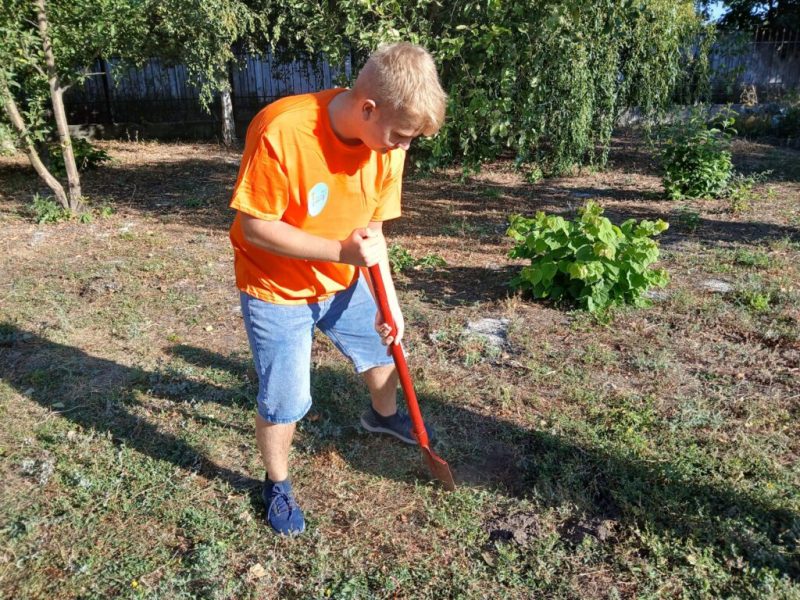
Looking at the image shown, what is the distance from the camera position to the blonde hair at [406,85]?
1705 mm

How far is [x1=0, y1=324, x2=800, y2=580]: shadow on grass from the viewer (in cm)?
232

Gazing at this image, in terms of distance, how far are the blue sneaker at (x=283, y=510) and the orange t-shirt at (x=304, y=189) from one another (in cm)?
75

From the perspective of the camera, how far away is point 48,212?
21.9 feet

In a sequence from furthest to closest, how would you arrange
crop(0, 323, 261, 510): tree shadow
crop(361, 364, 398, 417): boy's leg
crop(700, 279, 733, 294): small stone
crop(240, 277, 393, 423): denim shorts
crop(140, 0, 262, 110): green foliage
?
crop(140, 0, 262, 110): green foliage → crop(700, 279, 733, 294): small stone → crop(0, 323, 261, 510): tree shadow → crop(361, 364, 398, 417): boy's leg → crop(240, 277, 393, 423): denim shorts

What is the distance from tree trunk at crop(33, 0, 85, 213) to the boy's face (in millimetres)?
5889

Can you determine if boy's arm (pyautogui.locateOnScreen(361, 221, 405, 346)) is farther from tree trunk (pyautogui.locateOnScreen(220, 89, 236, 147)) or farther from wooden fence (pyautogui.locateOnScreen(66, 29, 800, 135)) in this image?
wooden fence (pyautogui.locateOnScreen(66, 29, 800, 135))

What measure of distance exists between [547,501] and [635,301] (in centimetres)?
207

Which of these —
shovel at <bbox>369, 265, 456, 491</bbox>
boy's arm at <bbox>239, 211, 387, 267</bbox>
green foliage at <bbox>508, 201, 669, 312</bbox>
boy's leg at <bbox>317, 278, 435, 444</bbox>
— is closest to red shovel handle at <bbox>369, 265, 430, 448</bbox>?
shovel at <bbox>369, 265, 456, 491</bbox>

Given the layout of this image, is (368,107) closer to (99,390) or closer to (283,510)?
(283,510)

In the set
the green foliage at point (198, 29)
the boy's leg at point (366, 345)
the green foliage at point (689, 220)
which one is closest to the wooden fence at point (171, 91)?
the green foliage at point (198, 29)

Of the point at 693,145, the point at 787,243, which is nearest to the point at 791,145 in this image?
the point at 693,145

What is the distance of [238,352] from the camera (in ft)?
12.3

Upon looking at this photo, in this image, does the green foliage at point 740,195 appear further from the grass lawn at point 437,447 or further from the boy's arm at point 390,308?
the boy's arm at point 390,308

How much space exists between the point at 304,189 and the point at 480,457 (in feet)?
4.89
